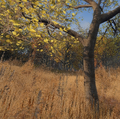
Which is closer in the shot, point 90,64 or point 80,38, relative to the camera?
point 90,64

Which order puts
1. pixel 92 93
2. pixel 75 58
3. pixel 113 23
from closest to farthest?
pixel 92 93 < pixel 113 23 < pixel 75 58

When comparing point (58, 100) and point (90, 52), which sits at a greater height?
point (90, 52)

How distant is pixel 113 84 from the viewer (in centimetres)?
692

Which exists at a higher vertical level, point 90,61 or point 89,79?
point 90,61

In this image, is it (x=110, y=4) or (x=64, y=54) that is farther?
(x=64, y=54)

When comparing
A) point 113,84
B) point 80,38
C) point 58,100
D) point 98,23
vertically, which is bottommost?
point 58,100

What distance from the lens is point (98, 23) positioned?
445 cm

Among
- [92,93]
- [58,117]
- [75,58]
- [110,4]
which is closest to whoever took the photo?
[58,117]

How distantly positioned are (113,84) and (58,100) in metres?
5.27

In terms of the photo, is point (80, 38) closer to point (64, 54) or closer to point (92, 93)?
point (92, 93)

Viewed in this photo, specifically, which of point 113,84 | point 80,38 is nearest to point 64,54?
point 113,84

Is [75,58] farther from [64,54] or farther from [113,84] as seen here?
[113,84]

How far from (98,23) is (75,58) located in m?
18.5

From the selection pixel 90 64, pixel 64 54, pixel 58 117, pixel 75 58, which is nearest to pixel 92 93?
pixel 90 64
